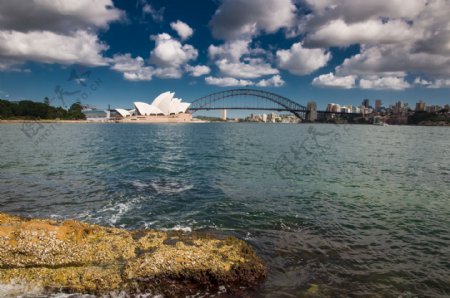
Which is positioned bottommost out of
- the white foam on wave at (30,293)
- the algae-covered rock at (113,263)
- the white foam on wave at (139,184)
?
the white foam on wave at (139,184)

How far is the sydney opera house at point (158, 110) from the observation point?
15762 centimetres

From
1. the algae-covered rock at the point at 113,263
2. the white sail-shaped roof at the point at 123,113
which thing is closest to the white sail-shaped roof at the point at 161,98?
the white sail-shaped roof at the point at 123,113

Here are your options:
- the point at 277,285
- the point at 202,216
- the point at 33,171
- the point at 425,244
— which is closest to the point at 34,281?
the point at 277,285

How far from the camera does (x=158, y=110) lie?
537 ft

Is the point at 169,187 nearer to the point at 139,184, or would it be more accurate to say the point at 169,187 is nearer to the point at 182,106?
the point at 139,184

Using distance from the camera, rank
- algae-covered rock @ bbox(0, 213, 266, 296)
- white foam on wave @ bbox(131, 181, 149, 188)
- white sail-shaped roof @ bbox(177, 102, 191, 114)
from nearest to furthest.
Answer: algae-covered rock @ bbox(0, 213, 266, 296)
white foam on wave @ bbox(131, 181, 149, 188)
white sail-shaped roof @ bbox(177, 102, 191, 114)

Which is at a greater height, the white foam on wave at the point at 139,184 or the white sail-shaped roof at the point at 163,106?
the white sail-shaped roof at the point at 163,106

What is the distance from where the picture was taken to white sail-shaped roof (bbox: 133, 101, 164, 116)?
158125mm

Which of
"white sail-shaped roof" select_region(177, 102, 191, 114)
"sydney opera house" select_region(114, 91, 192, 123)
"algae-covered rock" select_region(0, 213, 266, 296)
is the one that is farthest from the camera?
"white sail-shaped roof" select_region(177, 102, 191, 114)

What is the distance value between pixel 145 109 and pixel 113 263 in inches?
6368

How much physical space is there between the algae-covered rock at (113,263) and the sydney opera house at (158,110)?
502 ft

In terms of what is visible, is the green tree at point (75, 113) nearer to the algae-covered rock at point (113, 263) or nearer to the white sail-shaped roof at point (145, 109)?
the white sail-shaped roof at point (145, 109)

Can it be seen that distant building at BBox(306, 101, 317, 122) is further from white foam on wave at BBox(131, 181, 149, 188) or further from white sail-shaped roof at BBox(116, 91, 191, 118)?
white foam on wave at BBox(131, 181, 149, 188)

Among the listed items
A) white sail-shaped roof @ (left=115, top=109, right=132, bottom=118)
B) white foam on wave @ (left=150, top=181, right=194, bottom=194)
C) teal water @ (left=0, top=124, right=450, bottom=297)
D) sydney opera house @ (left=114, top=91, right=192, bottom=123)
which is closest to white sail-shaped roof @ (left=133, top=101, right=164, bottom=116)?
sydney opera house @ (left=114, top=91, right=192, bottom=123)
